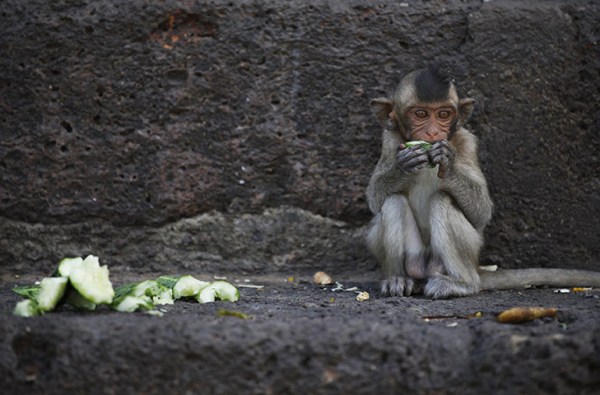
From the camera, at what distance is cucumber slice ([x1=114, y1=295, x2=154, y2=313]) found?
4332 millimetres

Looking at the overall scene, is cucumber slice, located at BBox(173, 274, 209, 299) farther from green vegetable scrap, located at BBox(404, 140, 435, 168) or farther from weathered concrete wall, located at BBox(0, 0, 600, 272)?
green vegetable scrap, located at BBox(404, 140, 435, 168)

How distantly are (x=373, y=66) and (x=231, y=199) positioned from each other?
1269 mm

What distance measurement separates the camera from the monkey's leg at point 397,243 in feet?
18.6

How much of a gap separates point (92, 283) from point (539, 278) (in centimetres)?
292

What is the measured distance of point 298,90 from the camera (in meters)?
5.90

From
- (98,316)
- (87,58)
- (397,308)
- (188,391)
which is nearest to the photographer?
(188,391)

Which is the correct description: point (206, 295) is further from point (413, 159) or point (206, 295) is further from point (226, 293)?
point (413, 159)

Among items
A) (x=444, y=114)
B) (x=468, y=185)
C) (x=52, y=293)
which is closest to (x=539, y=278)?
(x=468, y=185)

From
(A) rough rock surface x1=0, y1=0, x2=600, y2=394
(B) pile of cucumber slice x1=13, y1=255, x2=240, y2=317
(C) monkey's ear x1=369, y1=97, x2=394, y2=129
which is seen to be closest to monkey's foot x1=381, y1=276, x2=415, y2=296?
(A) rough rock surface x1=0, y1=0, x2=600, y2=394

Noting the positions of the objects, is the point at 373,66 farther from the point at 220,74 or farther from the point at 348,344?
the point at 348,344

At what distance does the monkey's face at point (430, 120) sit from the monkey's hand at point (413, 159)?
170mm

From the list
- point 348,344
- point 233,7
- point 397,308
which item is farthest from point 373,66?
point 348,344

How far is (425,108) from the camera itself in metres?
5.54

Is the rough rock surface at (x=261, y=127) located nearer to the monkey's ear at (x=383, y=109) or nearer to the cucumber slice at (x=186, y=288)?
the monkey's ear at (x=383, y=109)
